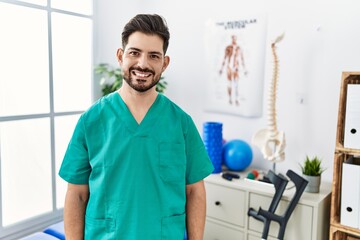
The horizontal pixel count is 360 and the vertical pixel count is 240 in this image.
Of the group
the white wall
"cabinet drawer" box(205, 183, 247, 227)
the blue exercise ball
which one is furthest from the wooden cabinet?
the white wall

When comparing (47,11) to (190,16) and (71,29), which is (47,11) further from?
(190,16)

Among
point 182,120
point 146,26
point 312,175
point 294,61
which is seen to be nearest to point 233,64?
point 294,61

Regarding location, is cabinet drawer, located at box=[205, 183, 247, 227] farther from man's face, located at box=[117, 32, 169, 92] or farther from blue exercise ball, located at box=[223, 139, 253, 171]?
man's face, located at box=[117, 32, 169, 92]

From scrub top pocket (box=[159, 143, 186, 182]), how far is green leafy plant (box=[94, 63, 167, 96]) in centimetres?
138

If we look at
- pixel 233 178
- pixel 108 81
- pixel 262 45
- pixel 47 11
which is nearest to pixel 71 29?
pixel 47 11

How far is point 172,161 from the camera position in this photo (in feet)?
3.56

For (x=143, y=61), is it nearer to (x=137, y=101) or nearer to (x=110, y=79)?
(x=137, y=101)

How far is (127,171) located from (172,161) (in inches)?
5.8

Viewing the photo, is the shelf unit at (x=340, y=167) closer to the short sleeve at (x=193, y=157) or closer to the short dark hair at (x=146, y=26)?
the short sleeve at (x=193, y=157)

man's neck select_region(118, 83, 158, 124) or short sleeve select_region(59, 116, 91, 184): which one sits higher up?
man's neck select_region(118, 83, 158, 124)

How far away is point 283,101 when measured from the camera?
2.13 m

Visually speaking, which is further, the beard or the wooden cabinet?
the wooden cabinet

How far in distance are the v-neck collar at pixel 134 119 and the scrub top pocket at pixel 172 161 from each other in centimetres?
7

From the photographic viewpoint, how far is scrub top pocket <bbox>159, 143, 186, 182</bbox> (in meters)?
1.07
